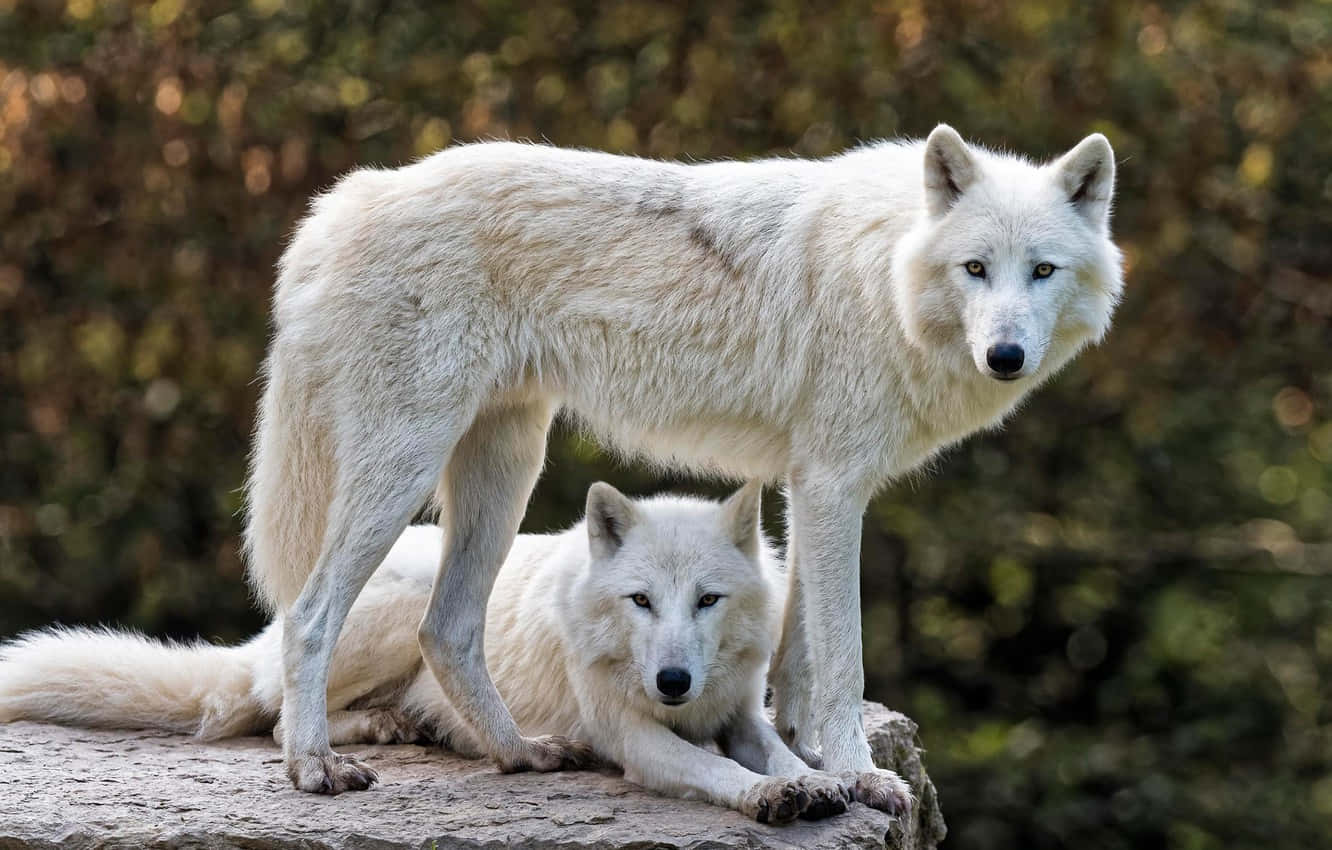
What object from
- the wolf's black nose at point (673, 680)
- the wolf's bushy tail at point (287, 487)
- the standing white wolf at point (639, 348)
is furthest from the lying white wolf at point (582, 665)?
the wolf's bushy tail at point (287, 487)

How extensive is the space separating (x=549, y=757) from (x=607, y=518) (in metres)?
0.86

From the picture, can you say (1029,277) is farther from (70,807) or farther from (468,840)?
(70,807)

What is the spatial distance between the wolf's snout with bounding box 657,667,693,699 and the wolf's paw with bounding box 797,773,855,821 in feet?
1.49

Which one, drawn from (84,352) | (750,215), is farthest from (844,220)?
(84,352)

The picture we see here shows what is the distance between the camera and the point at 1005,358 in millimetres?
4961

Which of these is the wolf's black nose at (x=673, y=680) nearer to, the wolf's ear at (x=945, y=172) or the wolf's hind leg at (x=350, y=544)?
the wolf's hind leg at (x=350, y=544)

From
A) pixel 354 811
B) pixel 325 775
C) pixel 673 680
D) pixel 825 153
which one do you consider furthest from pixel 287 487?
pixel 825 153

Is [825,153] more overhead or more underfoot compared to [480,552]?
more overhead

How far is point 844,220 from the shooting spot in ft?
18.6

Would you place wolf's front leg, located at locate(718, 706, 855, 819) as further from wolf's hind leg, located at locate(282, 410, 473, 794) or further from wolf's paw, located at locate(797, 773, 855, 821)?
wolf's hind leg, located at locate(282, 410, 473, 794)

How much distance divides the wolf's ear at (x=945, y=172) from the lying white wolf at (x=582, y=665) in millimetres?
1160

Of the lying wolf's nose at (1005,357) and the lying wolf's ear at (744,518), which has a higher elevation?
A: the lying wolf's nose at (1005,357)

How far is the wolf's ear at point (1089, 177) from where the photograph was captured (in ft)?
17.5

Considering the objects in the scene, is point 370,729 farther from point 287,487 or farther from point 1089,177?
point 1089,177
